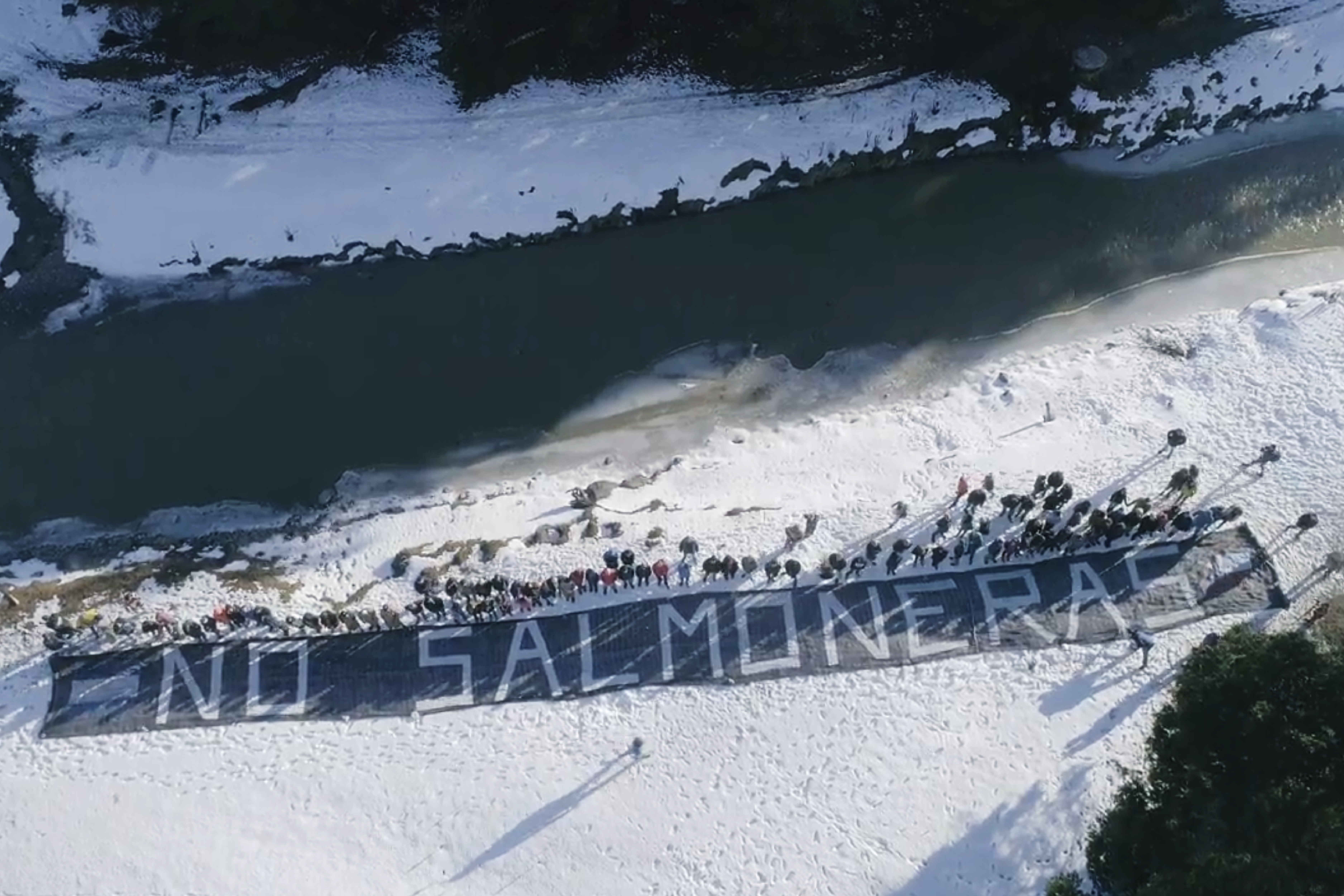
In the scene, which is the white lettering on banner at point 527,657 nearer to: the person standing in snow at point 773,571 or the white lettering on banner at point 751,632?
the white lettering on banner at point 751,632

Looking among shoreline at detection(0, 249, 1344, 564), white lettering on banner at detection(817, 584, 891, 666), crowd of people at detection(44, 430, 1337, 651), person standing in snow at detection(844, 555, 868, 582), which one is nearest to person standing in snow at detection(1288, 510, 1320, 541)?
crowd of people at detection(44, 430, 1337, 651)

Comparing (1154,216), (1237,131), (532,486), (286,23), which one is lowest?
(532,486)

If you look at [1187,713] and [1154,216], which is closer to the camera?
[1187,713]

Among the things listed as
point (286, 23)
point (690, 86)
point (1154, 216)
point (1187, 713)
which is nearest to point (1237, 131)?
point (1154, 216)

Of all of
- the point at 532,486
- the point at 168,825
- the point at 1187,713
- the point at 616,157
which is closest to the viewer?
the point at 1187,713

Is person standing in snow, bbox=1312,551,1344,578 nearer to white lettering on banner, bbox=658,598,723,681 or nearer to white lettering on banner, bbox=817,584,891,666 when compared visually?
white lettering on banner, bbox=817,584,891,666

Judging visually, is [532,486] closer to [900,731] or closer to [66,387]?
[900,731]

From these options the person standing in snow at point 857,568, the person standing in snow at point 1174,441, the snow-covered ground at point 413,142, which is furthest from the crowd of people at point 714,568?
the snow-covered ground at point 413,142
